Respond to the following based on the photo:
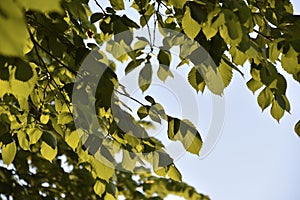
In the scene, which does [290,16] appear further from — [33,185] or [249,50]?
[33,185]

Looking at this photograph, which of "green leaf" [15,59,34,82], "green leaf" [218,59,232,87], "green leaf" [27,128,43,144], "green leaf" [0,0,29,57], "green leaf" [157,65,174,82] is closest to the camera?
"green leaf" [0,0,29,57]

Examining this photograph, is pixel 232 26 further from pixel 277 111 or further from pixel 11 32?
pixel 11 32

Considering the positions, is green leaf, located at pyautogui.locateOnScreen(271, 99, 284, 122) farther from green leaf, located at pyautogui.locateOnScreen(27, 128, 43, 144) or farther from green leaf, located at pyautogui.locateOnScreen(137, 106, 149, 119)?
green leaf, located at pyautogui.locateOnScreen(27, 128, 43, 144)

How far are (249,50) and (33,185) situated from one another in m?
2.04

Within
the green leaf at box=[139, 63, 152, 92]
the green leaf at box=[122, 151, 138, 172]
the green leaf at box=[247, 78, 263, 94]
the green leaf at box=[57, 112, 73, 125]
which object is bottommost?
the green leaf at box=[122, 151, 138, 172]

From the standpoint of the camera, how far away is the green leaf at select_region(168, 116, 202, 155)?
154cm

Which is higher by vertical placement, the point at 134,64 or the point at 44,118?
the point at 134,64

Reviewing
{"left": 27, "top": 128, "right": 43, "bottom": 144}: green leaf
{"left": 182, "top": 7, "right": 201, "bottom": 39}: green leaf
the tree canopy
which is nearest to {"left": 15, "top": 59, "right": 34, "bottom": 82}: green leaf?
the tree canopy

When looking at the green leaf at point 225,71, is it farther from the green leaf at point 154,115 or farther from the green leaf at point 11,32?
the green leaf at point 11,32

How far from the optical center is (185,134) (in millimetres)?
1548

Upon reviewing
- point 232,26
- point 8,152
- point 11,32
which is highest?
point 232,26

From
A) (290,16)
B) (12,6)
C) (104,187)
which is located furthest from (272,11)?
(12,6)

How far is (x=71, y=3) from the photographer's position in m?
1.68

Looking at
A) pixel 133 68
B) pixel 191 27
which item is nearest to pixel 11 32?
pixel 191 27
